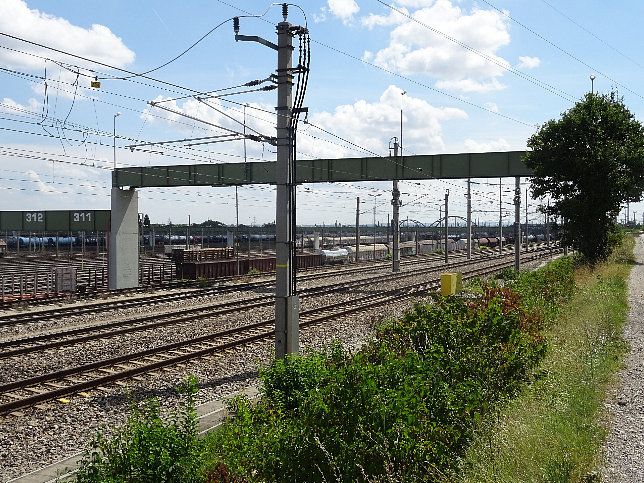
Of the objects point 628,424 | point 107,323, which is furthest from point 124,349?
point 628,424

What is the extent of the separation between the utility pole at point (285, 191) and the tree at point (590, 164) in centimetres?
2125

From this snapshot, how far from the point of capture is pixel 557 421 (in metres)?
7.58

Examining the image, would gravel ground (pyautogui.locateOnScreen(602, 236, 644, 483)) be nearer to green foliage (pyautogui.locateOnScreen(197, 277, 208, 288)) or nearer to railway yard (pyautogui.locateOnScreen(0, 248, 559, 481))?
railway yard (pyautogui.locateOnScreen(0, 248, 559, 481))

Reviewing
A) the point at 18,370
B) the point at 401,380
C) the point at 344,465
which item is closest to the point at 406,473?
the point at 344,465

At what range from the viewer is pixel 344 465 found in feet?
20.2

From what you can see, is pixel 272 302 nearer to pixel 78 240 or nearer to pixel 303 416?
pixel 303 416

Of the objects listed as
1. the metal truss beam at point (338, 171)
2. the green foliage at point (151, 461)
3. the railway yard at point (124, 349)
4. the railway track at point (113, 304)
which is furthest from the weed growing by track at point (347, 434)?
the metal truss beam at point (338, 171)

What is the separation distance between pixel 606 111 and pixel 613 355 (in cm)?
2140

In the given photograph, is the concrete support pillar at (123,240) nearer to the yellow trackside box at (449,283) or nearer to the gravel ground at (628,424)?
the yellow trackside box at (449,283)

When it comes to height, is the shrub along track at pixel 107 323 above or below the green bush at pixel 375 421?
below

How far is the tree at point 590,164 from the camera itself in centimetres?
2906

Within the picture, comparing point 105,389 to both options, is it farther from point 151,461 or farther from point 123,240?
point 123,240

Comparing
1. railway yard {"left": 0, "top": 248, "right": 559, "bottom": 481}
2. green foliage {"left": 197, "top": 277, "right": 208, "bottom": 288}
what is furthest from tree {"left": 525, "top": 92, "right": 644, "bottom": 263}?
green foliage {"left": 197, "top": 277, "right": 208, "bottom": 288}

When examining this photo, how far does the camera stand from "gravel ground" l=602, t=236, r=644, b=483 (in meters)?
6.77
